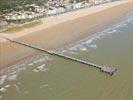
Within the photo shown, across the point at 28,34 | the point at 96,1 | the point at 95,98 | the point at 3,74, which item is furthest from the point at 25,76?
the point at 96,1

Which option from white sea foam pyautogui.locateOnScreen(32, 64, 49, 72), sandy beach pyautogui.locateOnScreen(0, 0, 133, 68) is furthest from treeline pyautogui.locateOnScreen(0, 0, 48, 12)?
white sea foam pyautogui.locateOnScreen(32, 64, 49, 72)

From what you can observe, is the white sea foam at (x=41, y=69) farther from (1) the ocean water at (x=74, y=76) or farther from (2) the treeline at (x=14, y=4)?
(2) the treeline at (x=14, y=4)

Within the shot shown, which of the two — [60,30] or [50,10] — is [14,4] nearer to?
[50,10]

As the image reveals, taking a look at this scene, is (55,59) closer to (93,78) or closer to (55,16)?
(93,78)

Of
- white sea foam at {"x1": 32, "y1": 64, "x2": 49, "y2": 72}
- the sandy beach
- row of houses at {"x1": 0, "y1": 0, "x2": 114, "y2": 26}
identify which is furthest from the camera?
row of houses at {"x1": 0, "y1": 0, "x2": 114, "y2": 26}

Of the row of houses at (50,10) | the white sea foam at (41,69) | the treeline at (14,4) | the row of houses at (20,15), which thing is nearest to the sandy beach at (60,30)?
the row of houses at (50,10)

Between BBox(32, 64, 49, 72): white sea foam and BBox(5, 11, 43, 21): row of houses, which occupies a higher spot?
BBox(5, 11, 43, 21): row of houses

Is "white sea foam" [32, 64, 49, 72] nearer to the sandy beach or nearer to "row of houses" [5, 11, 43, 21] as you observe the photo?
the sandy beach
